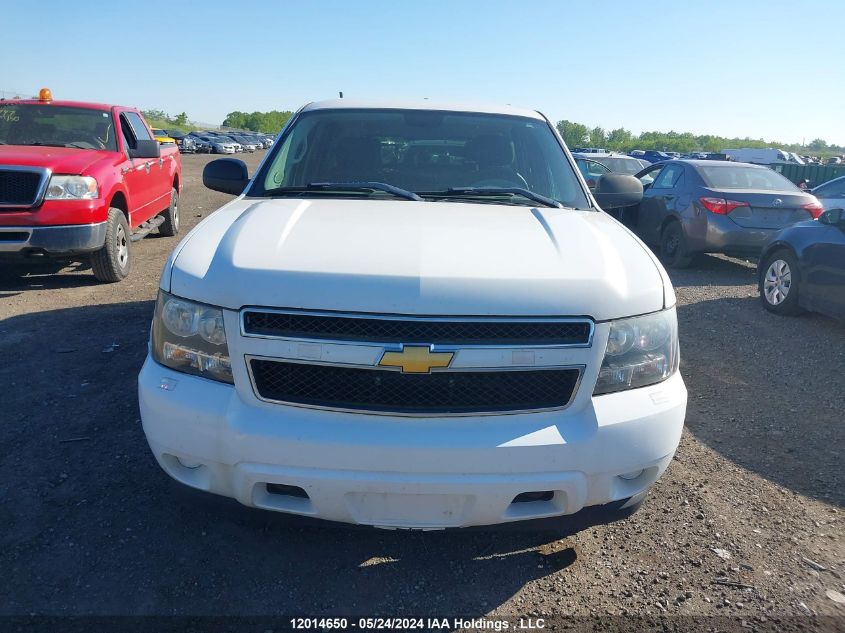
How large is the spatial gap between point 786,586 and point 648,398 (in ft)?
3.46

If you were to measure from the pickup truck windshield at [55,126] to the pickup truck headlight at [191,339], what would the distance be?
6.04 metres

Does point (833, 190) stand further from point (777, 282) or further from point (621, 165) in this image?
point (777, 282)

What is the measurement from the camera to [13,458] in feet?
10.8

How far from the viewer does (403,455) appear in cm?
204

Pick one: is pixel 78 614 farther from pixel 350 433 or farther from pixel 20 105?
pixel 20 105

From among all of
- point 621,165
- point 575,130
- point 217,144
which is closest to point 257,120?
point 575,130

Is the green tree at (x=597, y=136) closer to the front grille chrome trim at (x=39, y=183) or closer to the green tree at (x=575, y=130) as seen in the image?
the green tree at (x=575, y=130)

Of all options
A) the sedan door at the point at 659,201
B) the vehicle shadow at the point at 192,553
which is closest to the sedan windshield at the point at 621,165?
the sedan door at the point at 659,201

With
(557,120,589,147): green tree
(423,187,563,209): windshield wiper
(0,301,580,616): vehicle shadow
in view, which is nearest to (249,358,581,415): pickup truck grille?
(0,301,580,616): vehicle shadow

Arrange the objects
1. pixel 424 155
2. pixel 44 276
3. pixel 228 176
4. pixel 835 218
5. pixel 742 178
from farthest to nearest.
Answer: pixel 742 178 < pixel 44 276 < pixel 835 218 < pixel 228 176 < pixel 424 155

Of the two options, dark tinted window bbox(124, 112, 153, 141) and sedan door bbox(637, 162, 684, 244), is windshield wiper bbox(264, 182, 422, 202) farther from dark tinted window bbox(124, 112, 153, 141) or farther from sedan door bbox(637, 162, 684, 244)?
sedan door bbox(637, 162, 684, 244)

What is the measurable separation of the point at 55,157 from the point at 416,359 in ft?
19.6

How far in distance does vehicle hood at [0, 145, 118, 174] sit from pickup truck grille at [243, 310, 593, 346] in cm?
526

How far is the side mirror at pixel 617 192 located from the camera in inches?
153
